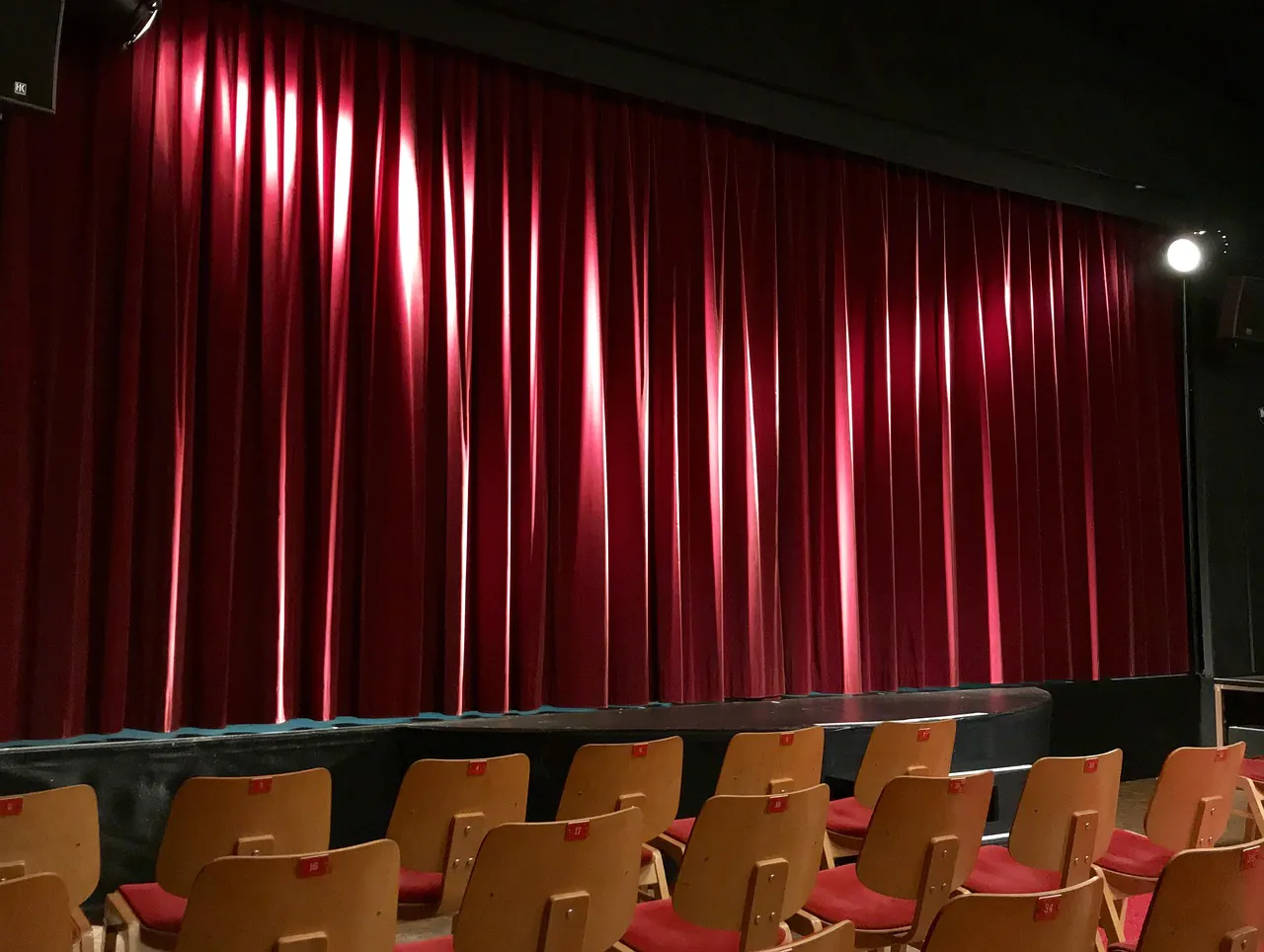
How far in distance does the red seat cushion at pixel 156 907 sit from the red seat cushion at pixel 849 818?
192cm

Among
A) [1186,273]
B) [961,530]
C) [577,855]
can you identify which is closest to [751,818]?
[577,855]

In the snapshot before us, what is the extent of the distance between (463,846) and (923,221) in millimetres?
5609

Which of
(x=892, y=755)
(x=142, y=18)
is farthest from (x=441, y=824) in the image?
(x=142, y=18)

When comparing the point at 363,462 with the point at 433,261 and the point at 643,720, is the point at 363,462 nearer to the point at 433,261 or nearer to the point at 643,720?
the point at 433,261

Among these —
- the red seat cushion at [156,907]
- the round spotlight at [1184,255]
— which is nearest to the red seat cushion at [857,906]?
the red seat cushion at [156,907]

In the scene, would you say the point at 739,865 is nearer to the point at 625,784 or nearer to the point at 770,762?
the point at 625,784

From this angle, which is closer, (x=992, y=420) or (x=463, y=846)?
(x=463, y=846)

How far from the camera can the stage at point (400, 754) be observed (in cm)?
412

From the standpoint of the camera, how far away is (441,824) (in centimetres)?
307

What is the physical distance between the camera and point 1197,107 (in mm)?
7910

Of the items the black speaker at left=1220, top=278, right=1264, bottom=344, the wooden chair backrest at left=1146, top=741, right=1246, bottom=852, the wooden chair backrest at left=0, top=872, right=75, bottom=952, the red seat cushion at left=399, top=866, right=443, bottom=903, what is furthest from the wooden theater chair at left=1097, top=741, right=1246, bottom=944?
the black speaker at left=1220, top=278, right=1264, bottom=344

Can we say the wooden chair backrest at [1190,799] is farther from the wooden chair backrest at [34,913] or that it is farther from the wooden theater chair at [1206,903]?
the wooden chair backrest at [34,913]

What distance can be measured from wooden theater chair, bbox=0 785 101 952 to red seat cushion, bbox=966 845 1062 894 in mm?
2317

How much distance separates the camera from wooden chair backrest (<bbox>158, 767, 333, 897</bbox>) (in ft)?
9.17
